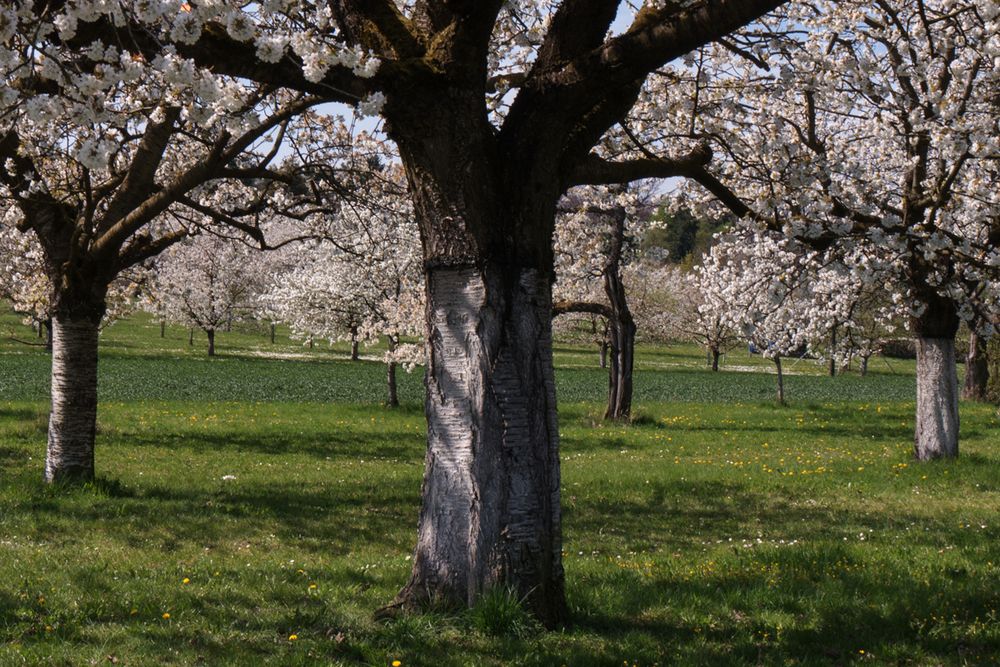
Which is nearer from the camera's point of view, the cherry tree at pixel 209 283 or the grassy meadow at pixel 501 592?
the grassy meadow at pixel 501 592

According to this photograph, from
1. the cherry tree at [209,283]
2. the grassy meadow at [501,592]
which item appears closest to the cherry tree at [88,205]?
the grassy meadow at [501,592]

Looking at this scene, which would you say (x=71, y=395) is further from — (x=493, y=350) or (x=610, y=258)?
(x=610, y=258)

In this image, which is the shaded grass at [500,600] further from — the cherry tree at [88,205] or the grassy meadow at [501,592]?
the cherry tree at [88,205]

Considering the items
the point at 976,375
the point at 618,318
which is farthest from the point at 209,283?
the point at 976,375

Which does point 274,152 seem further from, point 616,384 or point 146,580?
point 616,384

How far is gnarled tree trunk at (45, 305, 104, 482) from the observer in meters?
11.6

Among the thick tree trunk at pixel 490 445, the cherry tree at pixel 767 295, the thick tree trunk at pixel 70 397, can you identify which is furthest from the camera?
the cherry tree at pixel 767 295

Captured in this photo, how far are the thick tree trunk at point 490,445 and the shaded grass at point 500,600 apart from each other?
0.30 meters

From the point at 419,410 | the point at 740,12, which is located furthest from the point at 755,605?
the point at 419,410

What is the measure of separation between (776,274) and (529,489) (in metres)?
7.89

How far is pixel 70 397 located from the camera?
11625mm

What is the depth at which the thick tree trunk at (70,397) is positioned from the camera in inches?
458

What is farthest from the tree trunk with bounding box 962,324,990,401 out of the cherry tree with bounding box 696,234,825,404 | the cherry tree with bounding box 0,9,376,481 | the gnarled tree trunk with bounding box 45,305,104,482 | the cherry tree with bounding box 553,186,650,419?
the gnarled tree trunk with bounding box 45,305,104,482

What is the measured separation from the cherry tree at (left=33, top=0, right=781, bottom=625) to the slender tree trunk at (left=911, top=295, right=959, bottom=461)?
11388 millimetres
